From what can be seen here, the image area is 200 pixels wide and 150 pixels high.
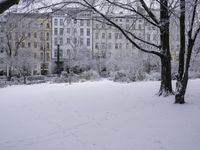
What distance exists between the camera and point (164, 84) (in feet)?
44.4

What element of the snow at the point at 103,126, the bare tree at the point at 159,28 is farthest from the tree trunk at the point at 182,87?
the bare tree at the point at 159,28

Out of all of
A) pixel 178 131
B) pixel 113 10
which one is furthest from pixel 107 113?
pixel 113 10

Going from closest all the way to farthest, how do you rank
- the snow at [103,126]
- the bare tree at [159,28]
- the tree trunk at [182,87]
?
the snow at [103,126] < the tree trunk at [182,87] < the bare tree at [159,28]

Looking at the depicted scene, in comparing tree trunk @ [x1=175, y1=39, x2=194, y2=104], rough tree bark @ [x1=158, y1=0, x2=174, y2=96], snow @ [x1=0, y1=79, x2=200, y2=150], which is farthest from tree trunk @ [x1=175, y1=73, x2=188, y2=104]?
rough tree bark @ [x1=158, y1=0, x2=174, y2=96]

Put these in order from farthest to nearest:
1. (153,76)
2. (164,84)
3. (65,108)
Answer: (153,76) → (164,84) → (65,108)

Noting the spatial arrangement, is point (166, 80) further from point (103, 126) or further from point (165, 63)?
point (103, 126)

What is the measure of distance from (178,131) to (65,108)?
502 cm

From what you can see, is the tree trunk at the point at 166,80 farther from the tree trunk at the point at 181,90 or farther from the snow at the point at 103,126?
the tree trunk at the point at 181,90

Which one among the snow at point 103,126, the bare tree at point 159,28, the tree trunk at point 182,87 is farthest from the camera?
the bare tree at point 159,28

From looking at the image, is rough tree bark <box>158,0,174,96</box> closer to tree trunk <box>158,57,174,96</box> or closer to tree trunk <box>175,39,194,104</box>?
tree trunk <box>158,57,174,96</box>

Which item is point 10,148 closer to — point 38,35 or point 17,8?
point 17,8

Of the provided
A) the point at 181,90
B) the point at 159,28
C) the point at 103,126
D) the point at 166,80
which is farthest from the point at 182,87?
the point at 103,126

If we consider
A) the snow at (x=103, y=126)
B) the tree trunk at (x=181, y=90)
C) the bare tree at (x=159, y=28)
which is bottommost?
the snow at (x=103, y=126)

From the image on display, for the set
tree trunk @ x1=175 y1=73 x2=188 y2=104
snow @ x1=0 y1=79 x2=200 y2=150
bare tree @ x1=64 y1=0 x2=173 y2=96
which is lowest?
snow @ x1=0 y1=79 x2=200 y2=150
